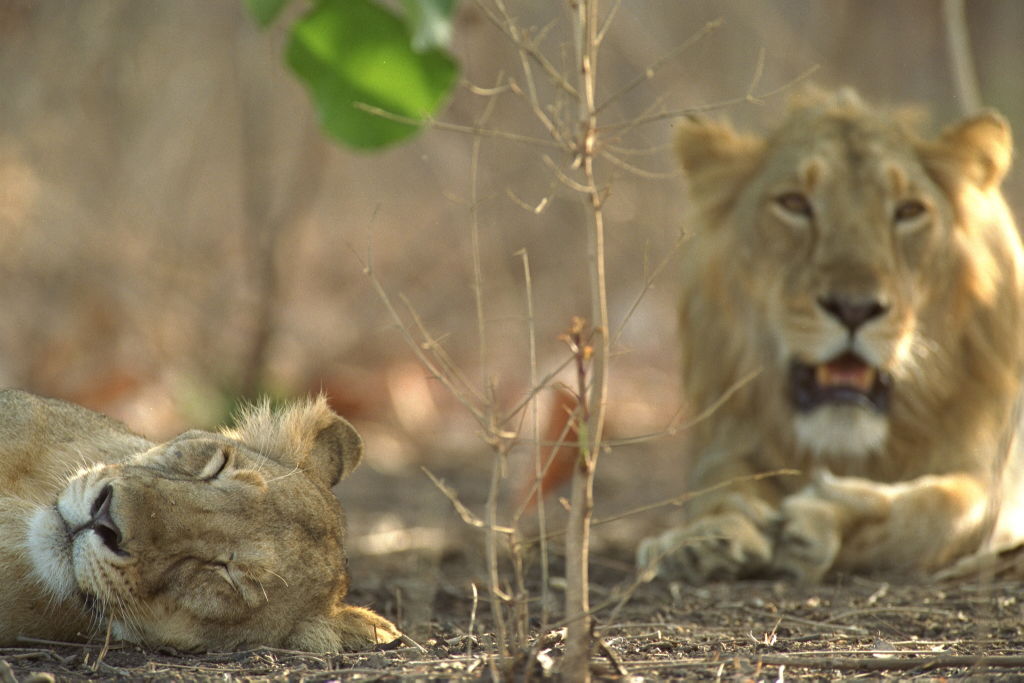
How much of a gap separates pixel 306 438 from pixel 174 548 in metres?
0.65

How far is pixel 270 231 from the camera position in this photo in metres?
7.35

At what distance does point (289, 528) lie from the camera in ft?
9.58

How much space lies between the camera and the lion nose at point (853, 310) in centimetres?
414

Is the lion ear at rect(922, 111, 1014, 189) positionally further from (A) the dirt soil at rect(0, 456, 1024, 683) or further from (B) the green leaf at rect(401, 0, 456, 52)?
(B) the green leaf at rect(401, 0, 456, 52)

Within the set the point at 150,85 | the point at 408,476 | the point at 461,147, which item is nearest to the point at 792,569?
the point at 408,476

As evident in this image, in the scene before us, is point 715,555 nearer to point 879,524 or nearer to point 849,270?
point 879,524

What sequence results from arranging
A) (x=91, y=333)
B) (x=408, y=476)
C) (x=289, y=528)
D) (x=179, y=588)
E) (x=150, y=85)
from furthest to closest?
(x=150, y=85), (x=91, y=333), (x=408, y=476), (x=289, y=528), (x=179, y=588)

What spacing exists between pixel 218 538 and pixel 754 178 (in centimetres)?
273

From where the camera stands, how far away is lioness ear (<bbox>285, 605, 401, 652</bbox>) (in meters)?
2.87

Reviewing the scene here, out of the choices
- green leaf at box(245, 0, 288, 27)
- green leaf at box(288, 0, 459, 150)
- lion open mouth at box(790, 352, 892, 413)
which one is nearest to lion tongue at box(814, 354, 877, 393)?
lion open mouth at box(790, 352, 892, 413)

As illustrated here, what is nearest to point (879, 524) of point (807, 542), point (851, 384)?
point (807, 542)

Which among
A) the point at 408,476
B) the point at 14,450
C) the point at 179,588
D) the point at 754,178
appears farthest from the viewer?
the point at 408,476

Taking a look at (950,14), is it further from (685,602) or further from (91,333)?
(91,333)

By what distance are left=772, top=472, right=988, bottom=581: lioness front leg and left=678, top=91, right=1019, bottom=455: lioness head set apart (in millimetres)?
252
